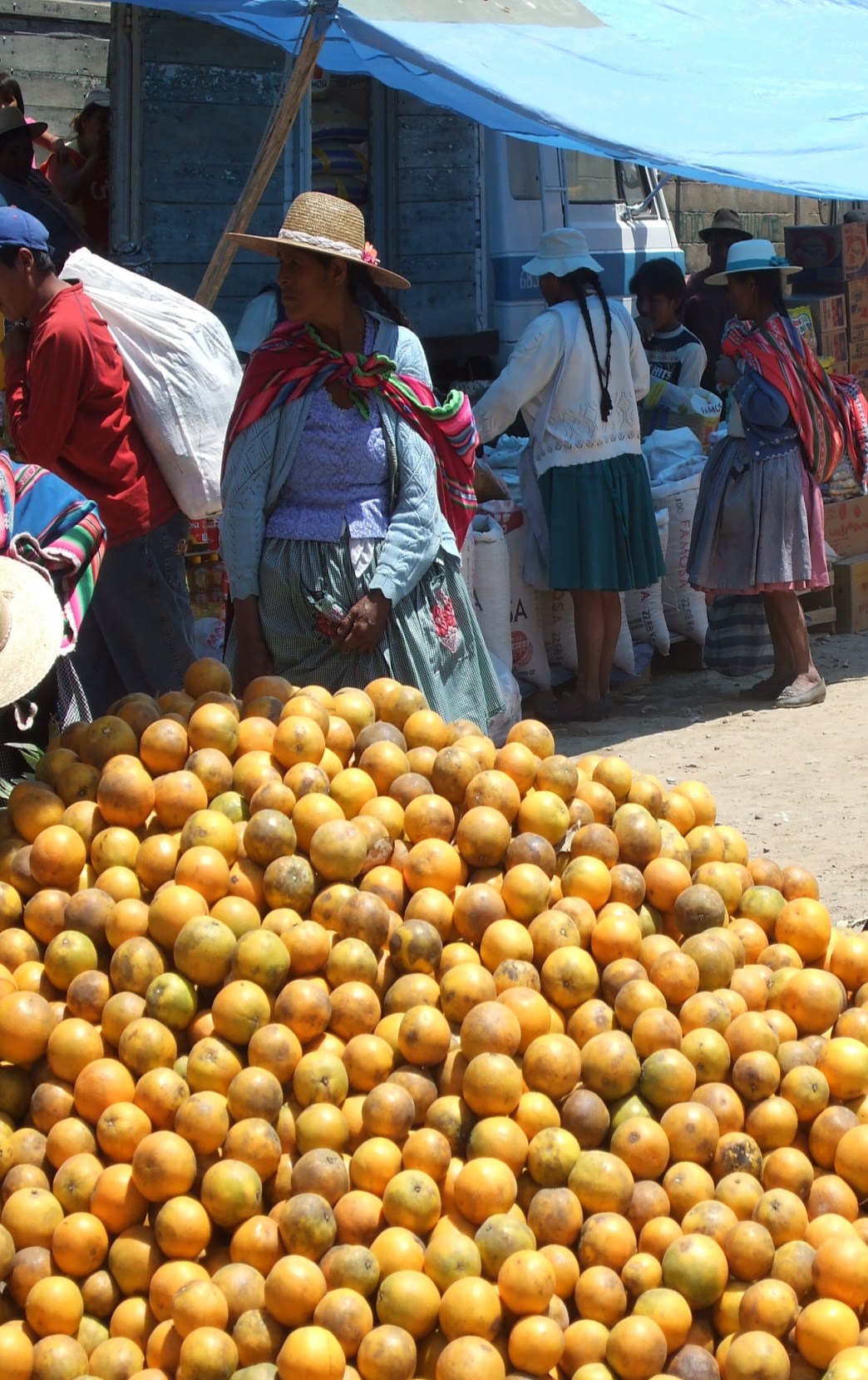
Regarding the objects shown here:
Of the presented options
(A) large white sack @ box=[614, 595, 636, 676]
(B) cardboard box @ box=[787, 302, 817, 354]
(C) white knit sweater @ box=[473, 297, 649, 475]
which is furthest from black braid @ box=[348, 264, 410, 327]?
(B) cardboard box @ box=[787, 302, 817, 354]

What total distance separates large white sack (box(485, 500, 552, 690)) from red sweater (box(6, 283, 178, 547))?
2462 mm

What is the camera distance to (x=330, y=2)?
5387mm

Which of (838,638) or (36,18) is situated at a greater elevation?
(36,18)

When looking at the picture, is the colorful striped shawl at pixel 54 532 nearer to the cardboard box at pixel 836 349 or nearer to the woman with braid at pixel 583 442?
the woman with braid at pixel 583 442

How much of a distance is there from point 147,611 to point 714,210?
10866mm

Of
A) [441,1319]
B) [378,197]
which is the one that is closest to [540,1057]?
[441,1319]

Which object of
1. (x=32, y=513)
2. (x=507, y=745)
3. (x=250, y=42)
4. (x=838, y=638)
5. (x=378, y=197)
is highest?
(x=250, y=42)

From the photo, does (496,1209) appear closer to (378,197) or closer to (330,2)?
(330,2)

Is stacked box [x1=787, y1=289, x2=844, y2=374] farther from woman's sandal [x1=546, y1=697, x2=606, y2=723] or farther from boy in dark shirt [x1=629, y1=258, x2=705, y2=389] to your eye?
woman's sandal [x1=546, y1=697, x2=606, y2=723]

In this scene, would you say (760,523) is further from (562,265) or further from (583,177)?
(583,177)

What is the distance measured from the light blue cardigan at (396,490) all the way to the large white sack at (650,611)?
368cm

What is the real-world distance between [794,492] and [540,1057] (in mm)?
5187

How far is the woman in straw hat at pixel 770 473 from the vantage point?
22.5ft

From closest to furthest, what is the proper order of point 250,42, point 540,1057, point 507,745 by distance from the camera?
point 540,1057 < point 507,745 < point 250,42
